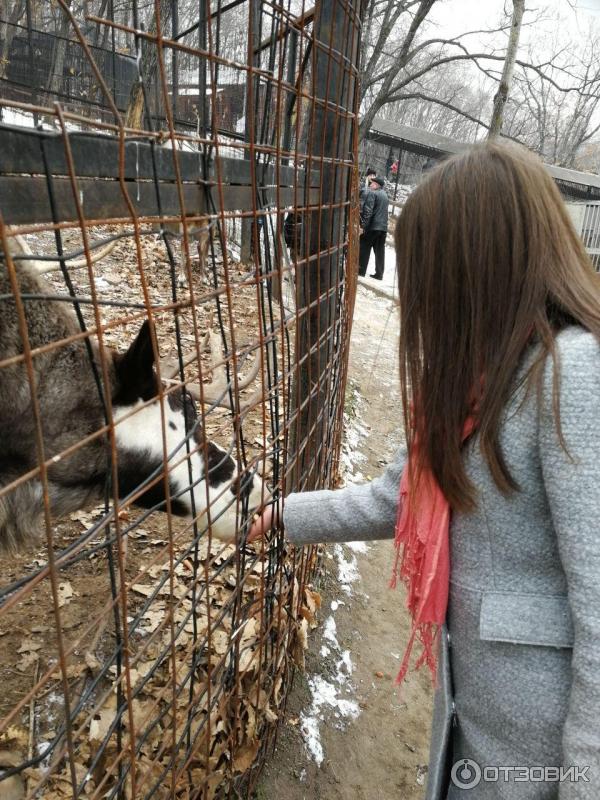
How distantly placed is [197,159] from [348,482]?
3.39 m

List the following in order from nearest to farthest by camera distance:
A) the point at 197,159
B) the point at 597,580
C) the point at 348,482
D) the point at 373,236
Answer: the point at 597,580 < the point at 197,159 < the point at 348,482 < the point at 373,236

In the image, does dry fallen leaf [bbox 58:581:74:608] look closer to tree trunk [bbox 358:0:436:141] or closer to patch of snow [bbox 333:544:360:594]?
patch of snow [bbox 333:544:360:594]

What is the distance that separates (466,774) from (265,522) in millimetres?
1002

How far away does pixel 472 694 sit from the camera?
4.78 ft

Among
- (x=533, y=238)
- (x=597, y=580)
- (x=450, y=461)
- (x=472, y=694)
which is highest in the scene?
(x=533, y=238)

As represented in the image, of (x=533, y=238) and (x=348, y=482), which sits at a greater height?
(x=533, y=238)

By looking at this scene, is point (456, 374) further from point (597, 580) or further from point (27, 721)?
point (27, 721)

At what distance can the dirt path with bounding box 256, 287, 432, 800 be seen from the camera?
8.63 feet

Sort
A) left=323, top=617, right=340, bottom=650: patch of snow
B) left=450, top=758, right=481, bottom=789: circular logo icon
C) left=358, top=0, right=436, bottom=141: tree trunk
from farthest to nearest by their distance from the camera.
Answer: left=358, top=0, right=436, bottom=141: tree trunk, left=323, top=617, right=340, bottom=650: patch of snow, left=450, top=758, right=481, bottom=789: circular logo icon

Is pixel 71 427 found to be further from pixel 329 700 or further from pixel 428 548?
pixel 329 700

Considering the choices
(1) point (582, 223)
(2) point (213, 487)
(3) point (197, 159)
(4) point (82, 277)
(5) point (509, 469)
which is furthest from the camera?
(1) point (582, 223)

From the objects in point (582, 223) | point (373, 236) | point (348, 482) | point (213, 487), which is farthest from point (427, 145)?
point (213, 487)

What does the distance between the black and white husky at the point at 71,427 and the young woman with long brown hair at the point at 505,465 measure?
82 cm

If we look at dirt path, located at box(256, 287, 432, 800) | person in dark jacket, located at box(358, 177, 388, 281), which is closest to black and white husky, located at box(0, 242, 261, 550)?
dirt path, located at box(256, 287, 432, 800)
